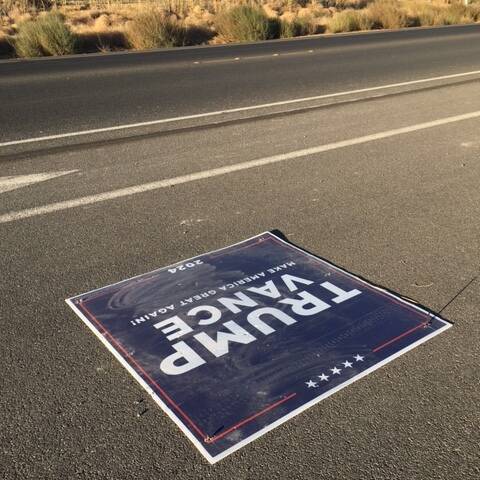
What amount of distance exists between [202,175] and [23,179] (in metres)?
1.54

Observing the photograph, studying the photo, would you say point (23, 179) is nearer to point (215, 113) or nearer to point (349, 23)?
point (215, 113)

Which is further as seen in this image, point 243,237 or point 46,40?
point 46,40

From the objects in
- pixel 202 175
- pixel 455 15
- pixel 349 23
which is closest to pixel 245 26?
pixel 349 23

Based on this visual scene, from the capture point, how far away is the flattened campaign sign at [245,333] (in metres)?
2.43

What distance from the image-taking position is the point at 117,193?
481 cm

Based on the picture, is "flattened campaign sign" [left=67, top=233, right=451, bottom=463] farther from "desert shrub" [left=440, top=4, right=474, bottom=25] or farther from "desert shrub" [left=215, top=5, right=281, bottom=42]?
"desert shrub" [left=440, top=4, right=474, bottom=25]

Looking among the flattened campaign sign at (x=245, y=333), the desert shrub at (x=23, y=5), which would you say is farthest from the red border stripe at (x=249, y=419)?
the desert shrub at (x=23, y=5)

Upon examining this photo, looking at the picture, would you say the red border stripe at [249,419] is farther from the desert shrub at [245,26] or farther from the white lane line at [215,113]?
the desert shrub at [245,26]

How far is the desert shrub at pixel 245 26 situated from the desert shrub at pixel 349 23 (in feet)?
9.69

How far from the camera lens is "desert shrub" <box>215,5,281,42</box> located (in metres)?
19.8

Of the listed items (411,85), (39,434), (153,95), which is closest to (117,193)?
(39,434)

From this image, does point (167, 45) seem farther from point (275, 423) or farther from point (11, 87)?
point (275, 423)

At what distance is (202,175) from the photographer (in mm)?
5223

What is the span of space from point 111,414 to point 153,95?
739 centimetres
